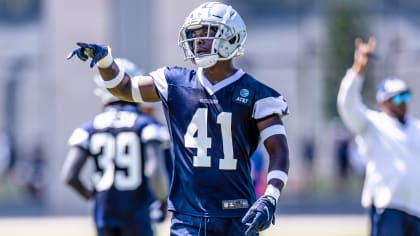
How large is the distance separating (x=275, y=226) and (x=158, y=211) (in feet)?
32.0

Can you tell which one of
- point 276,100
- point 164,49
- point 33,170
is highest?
point 276,100

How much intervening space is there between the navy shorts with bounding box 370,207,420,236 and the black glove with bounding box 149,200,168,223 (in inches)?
57.9

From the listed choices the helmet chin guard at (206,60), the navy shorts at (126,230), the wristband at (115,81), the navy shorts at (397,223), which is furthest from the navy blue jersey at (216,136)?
the navy shorts at (397,223)

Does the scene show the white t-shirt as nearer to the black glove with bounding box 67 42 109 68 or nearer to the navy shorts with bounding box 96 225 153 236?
the navy shorts with bounding box 96 225 153 236

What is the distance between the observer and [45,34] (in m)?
23.8

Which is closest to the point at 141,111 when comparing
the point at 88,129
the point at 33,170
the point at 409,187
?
the point at 88,129

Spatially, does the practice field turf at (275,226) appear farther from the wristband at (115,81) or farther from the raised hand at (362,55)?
the wristband at (115,81)

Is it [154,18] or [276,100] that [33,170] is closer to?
[154,18]

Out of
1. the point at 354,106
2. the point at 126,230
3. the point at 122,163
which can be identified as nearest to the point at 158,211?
the point at 126,230

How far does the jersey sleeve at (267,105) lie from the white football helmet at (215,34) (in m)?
0.26

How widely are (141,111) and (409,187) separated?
1.89m

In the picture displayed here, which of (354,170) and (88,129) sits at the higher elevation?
(88,129)

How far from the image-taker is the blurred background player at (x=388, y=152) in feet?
28.0

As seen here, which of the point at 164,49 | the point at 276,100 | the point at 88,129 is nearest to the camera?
the point at 276,100
